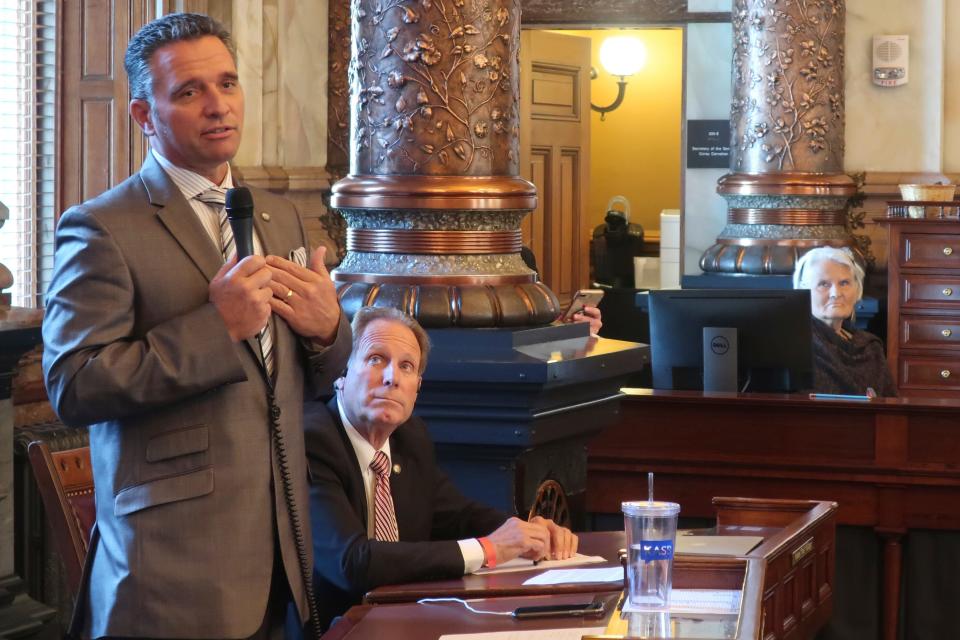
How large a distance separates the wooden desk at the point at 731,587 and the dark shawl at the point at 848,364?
2643 mm

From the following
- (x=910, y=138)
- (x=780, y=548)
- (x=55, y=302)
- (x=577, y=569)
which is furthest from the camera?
(x=910, y=138)

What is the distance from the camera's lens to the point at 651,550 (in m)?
2.25

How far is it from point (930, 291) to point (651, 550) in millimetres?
6095

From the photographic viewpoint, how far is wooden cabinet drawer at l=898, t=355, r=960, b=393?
312 inches

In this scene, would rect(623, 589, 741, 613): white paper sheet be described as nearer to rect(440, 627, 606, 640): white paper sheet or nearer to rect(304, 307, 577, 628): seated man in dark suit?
rect(440, 627, 606, 640): white paper sheet

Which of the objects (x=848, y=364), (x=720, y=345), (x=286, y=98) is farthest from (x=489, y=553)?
(x=286, y=98)

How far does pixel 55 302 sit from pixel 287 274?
1.18 ft

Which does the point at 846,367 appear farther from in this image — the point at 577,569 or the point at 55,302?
the point at 55,302

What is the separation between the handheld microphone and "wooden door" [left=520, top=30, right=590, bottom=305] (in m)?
7.49

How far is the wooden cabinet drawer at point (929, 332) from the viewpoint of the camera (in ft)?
26.0

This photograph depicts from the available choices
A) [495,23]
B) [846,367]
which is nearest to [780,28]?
[846,367]

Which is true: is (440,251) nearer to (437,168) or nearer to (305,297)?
(437,168)

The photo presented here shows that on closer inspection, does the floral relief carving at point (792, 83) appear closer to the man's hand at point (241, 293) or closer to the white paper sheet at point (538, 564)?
the white paper sheet at point (538, 564)

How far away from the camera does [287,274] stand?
2361mm
